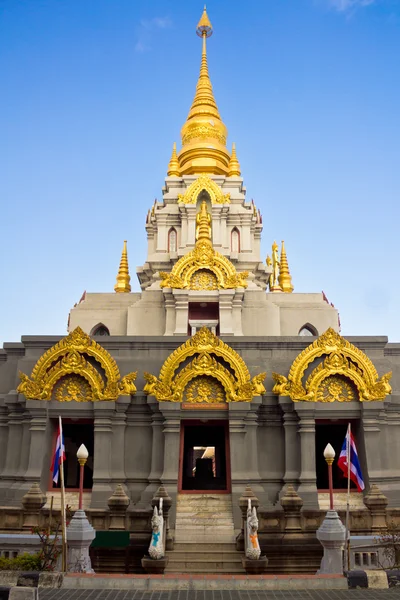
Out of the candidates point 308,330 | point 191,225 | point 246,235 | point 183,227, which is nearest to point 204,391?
point 308,330

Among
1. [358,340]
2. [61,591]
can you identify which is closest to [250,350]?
[358,340]

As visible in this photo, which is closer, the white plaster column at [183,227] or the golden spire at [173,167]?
the white plaster column at [183,227]

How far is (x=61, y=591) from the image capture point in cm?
1045

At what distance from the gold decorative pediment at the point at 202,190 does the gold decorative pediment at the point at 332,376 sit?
58.6 ft

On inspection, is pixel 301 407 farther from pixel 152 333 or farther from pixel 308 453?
pixel 152 333

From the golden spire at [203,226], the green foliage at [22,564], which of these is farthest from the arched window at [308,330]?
the green foliage at [22,564]

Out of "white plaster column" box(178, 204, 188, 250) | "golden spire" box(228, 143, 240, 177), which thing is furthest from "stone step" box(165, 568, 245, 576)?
"golden spire" box(228, 143, 240, 177)

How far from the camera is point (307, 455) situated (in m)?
18.0

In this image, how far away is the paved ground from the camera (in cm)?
1009

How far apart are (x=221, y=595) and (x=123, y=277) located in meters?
28.9

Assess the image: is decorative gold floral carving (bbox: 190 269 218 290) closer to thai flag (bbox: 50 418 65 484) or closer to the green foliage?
thai flag (bbox: 50 418 65 484)

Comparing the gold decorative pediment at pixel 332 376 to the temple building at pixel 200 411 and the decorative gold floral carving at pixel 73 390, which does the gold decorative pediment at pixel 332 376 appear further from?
the decorative gold floral carving at pixel 73 390

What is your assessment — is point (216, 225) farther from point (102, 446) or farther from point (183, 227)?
point (102, 446)

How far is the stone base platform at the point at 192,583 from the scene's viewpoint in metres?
10.7
